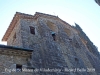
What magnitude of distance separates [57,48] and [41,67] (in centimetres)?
295

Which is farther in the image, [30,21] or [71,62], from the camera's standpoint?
[30,21]

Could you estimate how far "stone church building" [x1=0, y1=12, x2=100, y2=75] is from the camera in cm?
1073

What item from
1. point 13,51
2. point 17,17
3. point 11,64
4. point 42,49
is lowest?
point 11,64

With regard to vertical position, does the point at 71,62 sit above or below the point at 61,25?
below

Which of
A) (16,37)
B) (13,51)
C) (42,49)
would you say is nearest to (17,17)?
(16,37)

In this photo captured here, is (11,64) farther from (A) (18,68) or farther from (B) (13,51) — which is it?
(B) (13,51)

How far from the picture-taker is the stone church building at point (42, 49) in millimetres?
10734

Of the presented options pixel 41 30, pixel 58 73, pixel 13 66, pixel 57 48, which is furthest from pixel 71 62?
pixel 13 66

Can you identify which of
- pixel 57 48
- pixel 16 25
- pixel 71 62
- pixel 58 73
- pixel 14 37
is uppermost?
pixel 16 25

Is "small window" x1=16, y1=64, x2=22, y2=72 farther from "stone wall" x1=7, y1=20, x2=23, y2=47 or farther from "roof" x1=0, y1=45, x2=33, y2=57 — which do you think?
"stone wall" x1=7, y1=20, x2=23, y2=47

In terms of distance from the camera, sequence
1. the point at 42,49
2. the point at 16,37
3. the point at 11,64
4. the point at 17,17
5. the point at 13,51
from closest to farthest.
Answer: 1. the point at 11,64
2. the point at 13,51
3. the point at 42,49
4. the point at 16,37
5. the point at 17,17

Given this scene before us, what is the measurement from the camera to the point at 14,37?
1659 cm

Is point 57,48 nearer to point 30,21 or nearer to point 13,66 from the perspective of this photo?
point 30,21

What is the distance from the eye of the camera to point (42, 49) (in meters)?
14.6
